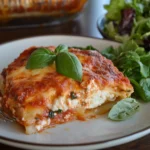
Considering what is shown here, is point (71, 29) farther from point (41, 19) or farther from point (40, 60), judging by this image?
point (40, 60)

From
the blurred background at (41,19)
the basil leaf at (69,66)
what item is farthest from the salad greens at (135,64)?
the blurred background at (41,19)

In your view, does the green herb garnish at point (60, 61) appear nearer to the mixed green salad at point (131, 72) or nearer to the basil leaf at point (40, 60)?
→ the basil leaf at point (40, 60)

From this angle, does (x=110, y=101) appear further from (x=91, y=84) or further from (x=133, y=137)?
(x=133, y=137)

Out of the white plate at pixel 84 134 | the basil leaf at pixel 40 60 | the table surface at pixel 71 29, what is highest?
the basil leaf at pixel 40 60

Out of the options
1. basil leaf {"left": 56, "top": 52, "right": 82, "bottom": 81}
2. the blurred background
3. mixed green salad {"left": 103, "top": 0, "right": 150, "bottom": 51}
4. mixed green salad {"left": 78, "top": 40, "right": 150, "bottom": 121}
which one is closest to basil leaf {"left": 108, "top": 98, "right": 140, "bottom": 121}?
mixed green salad {"left": 78, "top": 40, "right": 150, "bottom": 121}

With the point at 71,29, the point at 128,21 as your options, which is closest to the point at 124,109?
the point at 128,21
